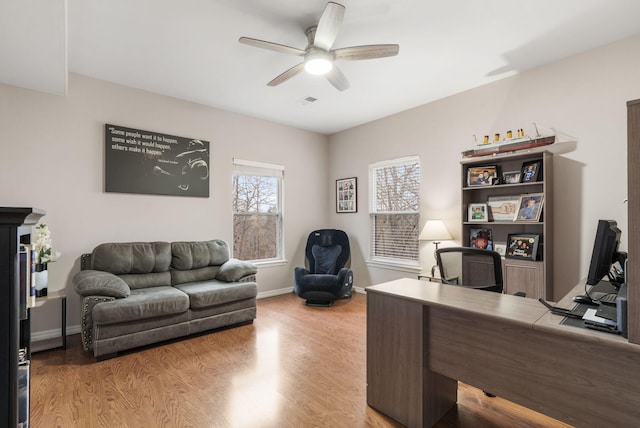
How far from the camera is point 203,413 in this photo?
1991mm

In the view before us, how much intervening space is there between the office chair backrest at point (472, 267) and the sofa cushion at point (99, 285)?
2.89m

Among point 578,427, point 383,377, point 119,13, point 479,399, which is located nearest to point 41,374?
point 383,377

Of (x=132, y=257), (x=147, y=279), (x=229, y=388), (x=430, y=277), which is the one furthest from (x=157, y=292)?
(x=430, y=277)

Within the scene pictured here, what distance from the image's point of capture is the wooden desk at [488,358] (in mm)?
1242

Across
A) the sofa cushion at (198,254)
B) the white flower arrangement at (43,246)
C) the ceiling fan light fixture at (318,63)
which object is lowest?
the sofa cushion at (198,254)

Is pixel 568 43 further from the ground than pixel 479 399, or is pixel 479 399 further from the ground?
pixel 568 43

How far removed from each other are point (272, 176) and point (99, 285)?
111 inches

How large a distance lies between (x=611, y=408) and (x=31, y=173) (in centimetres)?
463

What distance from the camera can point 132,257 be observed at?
3.43 metres

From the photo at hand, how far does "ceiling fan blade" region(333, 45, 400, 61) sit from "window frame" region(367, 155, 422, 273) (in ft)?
7.17

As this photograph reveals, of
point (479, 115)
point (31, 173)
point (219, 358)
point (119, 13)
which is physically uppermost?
point (119, 13)

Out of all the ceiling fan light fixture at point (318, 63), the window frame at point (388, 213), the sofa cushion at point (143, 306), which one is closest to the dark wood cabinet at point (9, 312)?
the sofa cushion at point (143, 306)

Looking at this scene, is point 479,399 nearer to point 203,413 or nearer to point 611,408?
point 611,408

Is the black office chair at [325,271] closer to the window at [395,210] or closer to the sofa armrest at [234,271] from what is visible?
the window at [395,210]
